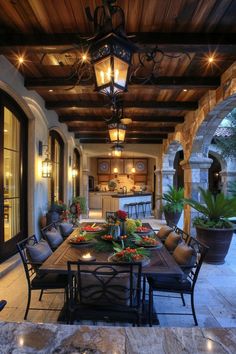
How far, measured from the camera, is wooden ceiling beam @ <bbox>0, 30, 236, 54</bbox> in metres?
2.68

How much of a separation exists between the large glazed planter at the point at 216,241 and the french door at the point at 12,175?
3.16 m

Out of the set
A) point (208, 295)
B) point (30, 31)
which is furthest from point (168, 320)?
point (30, 31)

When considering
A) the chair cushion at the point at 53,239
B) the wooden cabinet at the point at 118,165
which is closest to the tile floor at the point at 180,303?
the chair cushion at the point at 53,239

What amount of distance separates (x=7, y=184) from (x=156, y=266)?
288cm

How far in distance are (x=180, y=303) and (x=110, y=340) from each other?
237cm

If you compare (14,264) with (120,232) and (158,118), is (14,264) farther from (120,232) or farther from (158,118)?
(158,118)

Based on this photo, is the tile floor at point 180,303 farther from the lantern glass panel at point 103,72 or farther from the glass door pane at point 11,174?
the lantern glass panel at point 103,72

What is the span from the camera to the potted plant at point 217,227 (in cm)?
424

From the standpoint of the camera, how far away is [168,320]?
2605 mm

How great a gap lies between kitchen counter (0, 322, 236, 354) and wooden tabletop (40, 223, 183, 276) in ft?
3.68

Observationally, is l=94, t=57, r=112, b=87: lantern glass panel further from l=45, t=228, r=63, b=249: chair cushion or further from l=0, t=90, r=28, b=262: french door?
l=0, t=90, r=28, b=262: french door

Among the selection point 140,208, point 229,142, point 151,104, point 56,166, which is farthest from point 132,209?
point 151,104

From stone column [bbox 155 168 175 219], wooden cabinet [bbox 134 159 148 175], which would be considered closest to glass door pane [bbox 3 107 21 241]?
stone column [bbox 155 168 175 219]

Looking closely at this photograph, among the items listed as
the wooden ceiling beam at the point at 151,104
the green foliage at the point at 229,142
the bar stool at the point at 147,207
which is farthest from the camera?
the bar stool at the point at 147,207
